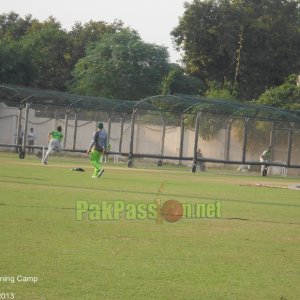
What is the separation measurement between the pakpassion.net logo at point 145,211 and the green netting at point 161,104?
1731 cm

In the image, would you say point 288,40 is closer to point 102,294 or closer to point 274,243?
point 274,243

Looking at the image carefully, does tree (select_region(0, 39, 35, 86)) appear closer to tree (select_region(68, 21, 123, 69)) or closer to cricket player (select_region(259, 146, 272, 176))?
tree (select_region(68, 21, 123, 69))

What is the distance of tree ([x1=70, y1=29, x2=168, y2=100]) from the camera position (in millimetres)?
56344

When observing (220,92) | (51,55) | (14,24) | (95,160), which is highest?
(14,24)

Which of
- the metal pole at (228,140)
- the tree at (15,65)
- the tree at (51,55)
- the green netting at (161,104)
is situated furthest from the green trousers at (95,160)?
the tree at (51,55)

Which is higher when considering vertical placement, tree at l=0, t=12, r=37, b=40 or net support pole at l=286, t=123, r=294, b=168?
tree at l=0, t=12, r=37, b=40

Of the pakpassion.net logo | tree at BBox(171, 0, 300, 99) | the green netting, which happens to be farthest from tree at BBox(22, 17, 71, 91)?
the pakpassion.net logo

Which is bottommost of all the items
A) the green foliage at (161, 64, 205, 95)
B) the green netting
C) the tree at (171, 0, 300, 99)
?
the green netting

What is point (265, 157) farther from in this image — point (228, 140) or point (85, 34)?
point (85, 34)

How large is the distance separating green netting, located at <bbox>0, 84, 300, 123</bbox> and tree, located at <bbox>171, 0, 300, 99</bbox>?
18.8m

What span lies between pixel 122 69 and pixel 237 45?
9179 millimetres

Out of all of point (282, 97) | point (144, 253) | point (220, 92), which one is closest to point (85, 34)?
point (220, 92)

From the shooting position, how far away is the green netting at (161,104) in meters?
34.1

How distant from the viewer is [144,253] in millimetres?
9375
